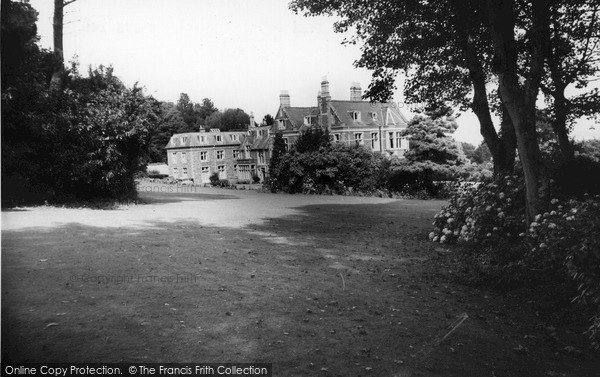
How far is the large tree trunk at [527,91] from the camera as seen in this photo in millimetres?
9203

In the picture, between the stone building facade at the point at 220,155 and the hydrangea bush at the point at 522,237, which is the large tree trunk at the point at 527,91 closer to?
the hydrangea bush at the point at 522,237

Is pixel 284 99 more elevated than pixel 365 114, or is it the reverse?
pixel 284 99

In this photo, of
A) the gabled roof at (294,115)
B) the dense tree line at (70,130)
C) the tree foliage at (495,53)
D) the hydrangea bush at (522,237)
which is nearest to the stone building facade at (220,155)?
the gabled roof at (294,115)

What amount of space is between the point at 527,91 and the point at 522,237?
136 inches

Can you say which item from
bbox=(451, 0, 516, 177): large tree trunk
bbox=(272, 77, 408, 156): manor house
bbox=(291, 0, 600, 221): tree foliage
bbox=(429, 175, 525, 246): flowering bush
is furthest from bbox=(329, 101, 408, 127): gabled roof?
bbox=(429, 175, 525, 246): flowering bush

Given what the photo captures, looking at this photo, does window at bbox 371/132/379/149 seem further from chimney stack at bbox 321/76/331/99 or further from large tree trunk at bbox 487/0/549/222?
large tree trunk at bbox 487/0/549/222

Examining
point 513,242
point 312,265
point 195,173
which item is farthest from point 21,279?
point 195,173

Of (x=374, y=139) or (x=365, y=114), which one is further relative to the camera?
(x=374, y=139)

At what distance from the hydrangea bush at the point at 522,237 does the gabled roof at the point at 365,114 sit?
38.7 m

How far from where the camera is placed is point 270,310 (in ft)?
20.5

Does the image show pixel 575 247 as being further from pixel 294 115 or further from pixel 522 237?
pixel 294 115

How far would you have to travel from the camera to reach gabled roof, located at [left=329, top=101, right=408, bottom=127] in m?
51.1

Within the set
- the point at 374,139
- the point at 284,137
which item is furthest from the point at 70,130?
the point at 374,139

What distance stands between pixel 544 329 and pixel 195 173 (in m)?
58.8
